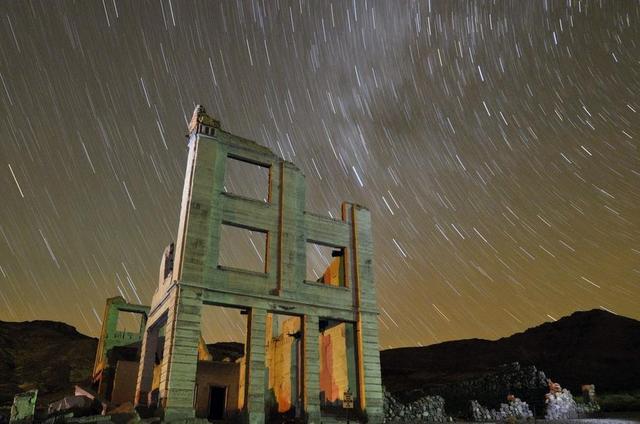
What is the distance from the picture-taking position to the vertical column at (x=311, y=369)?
2036cm

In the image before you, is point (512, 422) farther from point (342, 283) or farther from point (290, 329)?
point (290, 329)

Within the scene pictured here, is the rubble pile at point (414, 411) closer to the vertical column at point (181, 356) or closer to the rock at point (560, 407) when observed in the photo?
the rock at point (560, 407)

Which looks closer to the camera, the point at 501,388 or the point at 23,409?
the point at 23,409

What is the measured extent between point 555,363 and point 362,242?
85762mm

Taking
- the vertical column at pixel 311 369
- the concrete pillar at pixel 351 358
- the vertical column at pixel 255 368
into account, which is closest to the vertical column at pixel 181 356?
the vertical column at pixel 255 368

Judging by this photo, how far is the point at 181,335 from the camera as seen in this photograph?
19094 mm

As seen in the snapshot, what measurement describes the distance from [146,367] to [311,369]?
8.90 meters

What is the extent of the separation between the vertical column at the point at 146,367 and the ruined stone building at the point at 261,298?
0.17 ft

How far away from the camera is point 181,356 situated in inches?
741

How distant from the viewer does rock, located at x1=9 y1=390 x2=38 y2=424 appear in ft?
59.7

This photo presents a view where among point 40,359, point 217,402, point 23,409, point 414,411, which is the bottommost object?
point 414,411

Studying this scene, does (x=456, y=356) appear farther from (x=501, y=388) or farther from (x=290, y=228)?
(x=290, y=228)

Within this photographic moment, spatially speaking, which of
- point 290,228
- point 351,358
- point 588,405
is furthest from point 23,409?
point 588,405

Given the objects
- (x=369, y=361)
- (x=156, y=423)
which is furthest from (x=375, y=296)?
(x=156, y=423)
